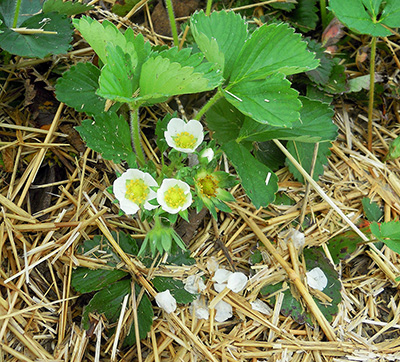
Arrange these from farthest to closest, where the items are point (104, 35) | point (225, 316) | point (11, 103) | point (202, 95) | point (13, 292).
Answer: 1. point (202, 95)
2. point (11, 103)
3. point (225, 316)
4. point (13, 292)
5. point (104, 35)

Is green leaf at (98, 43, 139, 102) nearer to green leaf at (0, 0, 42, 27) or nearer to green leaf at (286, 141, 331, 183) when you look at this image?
green leaf at (0, 0, 42, 27)

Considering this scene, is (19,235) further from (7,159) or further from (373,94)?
(373,94)

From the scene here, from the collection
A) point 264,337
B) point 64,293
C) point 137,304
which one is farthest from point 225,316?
point 64,293

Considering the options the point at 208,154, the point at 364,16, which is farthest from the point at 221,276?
the point at 364,16

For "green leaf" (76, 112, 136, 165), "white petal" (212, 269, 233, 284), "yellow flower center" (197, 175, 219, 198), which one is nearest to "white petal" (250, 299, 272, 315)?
"white petal" (212, 269, 233, 284)

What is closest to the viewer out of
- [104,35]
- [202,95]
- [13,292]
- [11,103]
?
[104,35]
